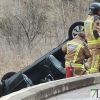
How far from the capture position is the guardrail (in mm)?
6391

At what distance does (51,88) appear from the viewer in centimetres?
Result: 721

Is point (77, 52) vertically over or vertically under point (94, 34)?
under

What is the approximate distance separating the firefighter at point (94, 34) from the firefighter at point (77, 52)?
118 millimetres

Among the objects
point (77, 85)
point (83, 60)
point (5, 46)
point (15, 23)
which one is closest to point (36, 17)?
point (15, 23)

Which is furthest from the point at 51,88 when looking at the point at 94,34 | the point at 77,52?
the point at 94,34

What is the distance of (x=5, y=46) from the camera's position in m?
19.6

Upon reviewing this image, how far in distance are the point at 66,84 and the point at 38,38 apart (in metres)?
14.8

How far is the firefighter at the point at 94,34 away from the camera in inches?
379

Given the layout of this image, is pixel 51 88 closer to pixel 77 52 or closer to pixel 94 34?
pixel 77 52

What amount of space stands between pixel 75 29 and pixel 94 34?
2.58 feet

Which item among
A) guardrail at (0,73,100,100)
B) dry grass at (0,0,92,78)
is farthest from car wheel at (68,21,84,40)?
dry grass at (0,0,92,78)

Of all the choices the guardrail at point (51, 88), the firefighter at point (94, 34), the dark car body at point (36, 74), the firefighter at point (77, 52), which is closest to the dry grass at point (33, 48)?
the dark car body at point (36, 74)

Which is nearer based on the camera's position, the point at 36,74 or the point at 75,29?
the point at 36,74

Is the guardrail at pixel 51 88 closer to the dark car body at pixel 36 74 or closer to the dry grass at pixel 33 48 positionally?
the dark car body at pixel 36 74
